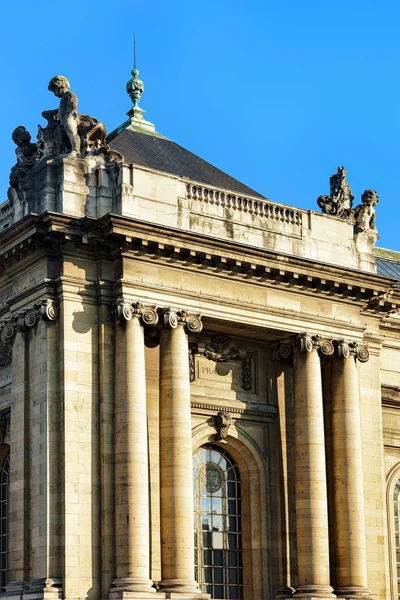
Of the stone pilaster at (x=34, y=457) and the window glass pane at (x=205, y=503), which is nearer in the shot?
the stone pilaster at (x=34, y=457)

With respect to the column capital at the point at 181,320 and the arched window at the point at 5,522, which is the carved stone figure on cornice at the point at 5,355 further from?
the column capital at the point at 181,320

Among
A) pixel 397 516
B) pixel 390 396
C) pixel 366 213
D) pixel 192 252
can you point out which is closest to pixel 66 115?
pixel 192 252

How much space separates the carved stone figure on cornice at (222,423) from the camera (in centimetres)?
3647

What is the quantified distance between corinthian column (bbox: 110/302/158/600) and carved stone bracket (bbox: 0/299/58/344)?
1.71 metres

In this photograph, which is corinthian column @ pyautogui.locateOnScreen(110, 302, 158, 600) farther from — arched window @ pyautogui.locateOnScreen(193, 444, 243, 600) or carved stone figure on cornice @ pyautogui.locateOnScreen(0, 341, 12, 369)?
arched window @ pyautogui.locateOnScreen(193, 444, 243, 600)

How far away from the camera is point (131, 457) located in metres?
32.7

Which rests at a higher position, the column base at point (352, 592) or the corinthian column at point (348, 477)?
the corinthian column at point (348, 477)

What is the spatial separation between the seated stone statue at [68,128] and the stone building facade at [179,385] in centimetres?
5

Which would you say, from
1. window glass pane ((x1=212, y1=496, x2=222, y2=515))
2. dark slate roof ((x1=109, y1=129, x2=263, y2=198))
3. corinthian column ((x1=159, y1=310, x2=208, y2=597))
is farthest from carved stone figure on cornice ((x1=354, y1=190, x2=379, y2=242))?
window glass pane ((x1=212, y1=496, x2=222, y2=515))

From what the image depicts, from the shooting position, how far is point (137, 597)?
103 ft

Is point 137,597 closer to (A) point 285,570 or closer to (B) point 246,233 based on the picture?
(A) point 285,570

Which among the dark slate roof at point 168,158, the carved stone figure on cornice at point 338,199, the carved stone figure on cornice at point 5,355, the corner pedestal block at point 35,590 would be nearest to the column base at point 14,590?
the corner pedestal block at point 35,590

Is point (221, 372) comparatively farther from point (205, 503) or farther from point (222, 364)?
point (205, 503)

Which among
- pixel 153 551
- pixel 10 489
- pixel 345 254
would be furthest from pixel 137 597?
pixel 345 254
